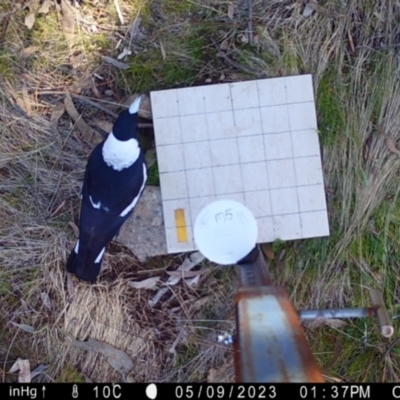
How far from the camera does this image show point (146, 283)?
1702 mm

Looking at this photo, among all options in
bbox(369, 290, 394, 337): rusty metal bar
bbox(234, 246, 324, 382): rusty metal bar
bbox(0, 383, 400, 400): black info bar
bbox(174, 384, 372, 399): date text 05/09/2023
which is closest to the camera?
bbox(234, 246, 324, 382): rusty metal bar

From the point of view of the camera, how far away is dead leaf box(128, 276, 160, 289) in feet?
5.58

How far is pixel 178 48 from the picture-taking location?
66.1 inches

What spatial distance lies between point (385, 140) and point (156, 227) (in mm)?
773

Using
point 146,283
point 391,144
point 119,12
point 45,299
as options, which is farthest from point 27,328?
point 391,144

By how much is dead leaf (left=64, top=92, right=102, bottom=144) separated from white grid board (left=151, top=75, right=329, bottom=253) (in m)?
0.22

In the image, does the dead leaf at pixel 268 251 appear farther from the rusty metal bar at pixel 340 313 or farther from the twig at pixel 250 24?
the twig at pixel 250 24

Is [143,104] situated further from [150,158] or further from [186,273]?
[186,273]

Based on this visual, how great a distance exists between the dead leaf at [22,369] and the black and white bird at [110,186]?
17.2 inches

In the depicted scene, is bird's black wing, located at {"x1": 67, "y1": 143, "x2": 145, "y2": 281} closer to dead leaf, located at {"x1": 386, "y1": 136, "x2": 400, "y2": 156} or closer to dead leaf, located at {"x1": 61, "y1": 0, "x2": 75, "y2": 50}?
dead leaf, located at {"x1": 61, "y1": 0, "x2": 75, "y2": 50}

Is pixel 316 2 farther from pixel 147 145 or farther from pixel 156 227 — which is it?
pixel 156 227

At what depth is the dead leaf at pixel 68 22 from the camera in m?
1.68

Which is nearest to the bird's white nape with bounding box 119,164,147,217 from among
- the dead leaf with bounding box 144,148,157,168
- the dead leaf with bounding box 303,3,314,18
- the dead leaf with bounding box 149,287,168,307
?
the dead leaf with bounding box 144,148,157,168

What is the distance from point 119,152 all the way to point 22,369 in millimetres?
788
